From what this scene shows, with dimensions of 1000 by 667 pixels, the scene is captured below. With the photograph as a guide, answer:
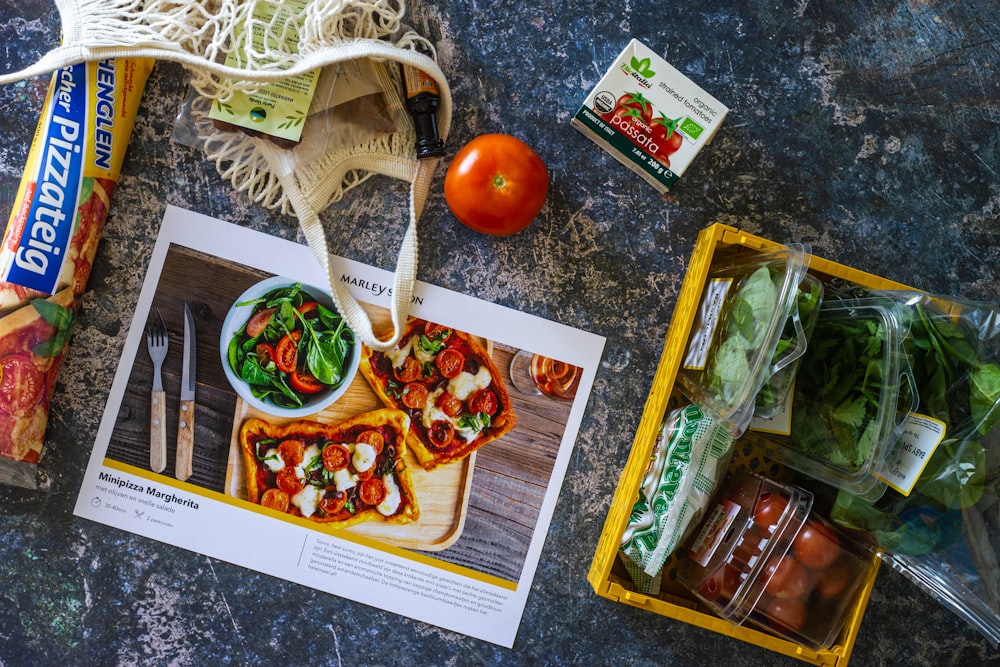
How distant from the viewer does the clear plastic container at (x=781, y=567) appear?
2.42ft

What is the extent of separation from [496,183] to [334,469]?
0.41 m

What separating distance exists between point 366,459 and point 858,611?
0.61 metres

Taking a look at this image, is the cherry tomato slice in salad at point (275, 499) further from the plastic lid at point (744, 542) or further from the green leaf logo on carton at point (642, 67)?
the green leaf logo on carton at point (642, 67)

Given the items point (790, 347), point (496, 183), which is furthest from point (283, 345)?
point (790, 347)

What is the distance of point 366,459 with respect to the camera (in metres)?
0.85

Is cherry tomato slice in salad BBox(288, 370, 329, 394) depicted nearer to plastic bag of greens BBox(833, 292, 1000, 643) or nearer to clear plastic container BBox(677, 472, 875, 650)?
clear plastic container BBox(677, 472, 875, 650)

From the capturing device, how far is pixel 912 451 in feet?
2.22

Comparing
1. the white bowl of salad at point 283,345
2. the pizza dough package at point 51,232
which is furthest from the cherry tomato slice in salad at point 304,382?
the pizza dough package at point 51,232

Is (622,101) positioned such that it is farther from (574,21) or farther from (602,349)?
(602,349)

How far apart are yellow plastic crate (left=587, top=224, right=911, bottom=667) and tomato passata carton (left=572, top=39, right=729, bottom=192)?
11cm

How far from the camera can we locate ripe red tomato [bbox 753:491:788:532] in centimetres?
75

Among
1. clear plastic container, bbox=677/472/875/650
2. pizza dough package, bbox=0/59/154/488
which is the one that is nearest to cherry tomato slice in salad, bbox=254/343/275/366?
pizza dough package, bbox=0/59/154/488

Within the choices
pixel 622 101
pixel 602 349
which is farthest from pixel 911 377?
pixel 622 101

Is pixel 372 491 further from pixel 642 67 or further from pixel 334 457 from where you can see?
pixel 642 67
